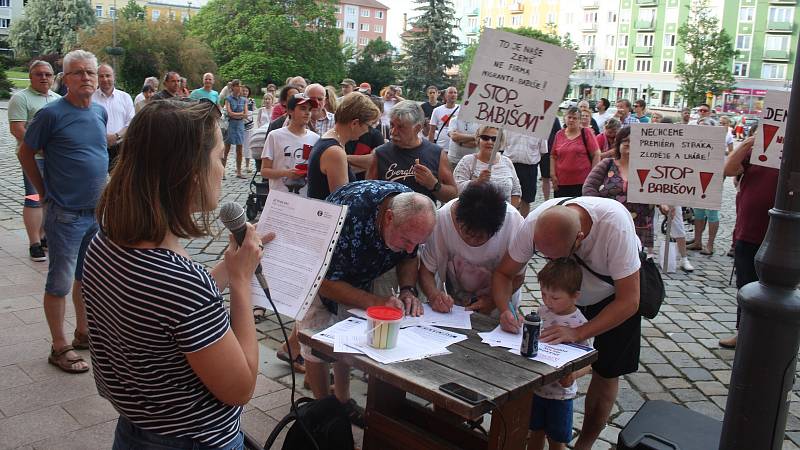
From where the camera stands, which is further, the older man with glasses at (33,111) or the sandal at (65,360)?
the older man with glasses at (33,111)

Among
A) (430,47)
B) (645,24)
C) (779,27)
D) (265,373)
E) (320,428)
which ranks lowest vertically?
(265,373)

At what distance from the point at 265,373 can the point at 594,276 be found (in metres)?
2.37

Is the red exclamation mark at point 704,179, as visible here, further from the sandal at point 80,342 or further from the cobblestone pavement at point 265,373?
the sandal at point 80,342

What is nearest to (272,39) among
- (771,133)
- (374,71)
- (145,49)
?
(374,71)

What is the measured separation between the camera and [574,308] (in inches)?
131

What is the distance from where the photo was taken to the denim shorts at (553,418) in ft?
11.0

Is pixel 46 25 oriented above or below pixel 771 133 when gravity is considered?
above

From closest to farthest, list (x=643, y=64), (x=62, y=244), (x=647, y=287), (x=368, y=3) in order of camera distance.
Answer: (x=647, y=287) → (x=62, y=244) → (x=643, y=64) → (x=368, y=3)

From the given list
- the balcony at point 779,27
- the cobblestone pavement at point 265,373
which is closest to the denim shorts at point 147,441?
the cobblestone pavement at point 265,373

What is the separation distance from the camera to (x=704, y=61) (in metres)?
57.4

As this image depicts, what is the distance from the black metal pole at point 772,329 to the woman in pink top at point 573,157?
563 cm

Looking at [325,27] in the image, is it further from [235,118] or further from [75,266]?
[75,266]

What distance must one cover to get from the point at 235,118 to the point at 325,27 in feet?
183

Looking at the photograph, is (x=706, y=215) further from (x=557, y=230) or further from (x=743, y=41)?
(x=743, y=41)
